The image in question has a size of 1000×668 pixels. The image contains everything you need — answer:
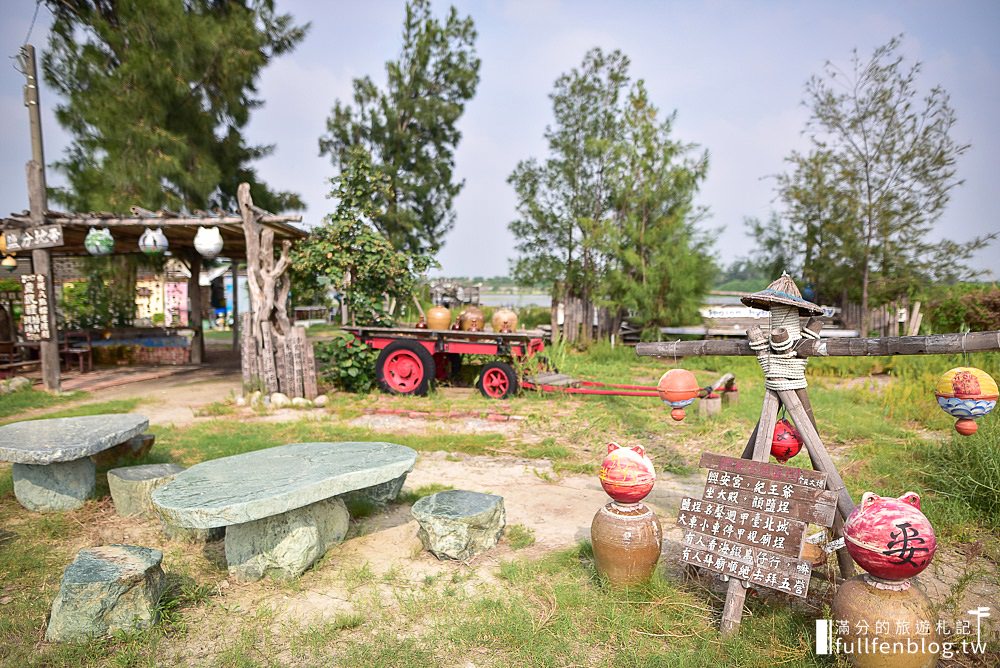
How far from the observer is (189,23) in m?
12.4

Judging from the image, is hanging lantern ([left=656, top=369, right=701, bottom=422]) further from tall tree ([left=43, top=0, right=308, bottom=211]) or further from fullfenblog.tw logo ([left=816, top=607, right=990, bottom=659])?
tall tree ([left=43, top=0, right=308, bottom=211])

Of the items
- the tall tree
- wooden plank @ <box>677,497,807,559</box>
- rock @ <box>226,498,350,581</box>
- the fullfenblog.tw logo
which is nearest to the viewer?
the fullfenblog.tw logo

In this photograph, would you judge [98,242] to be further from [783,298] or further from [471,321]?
[783,298]

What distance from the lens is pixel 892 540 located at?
2203 mm

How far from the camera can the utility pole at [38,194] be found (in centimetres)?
893

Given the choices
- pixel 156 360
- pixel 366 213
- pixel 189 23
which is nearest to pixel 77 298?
pixel 156 360

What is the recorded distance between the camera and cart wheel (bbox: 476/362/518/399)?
8.44 m

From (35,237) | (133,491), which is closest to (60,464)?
(133,491)

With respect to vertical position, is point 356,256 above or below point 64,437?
above

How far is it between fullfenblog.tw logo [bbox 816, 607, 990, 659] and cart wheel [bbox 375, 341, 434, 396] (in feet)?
21.8

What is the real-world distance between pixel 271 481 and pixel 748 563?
8.38ft

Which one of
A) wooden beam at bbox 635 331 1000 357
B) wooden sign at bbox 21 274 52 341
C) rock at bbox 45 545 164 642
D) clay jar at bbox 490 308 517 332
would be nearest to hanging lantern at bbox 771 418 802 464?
wooden beam at bbox 635 331 1000 357

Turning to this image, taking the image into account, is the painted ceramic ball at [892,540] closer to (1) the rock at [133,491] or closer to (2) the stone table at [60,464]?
(1) the rock at [133,491]

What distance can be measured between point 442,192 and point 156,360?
33.8 ft
